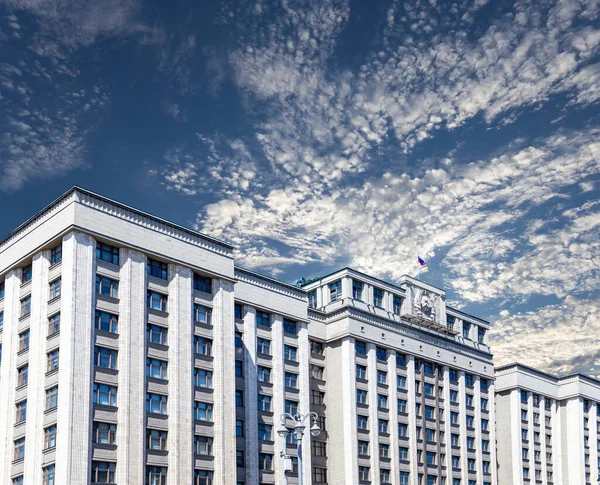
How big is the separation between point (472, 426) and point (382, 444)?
725 inches

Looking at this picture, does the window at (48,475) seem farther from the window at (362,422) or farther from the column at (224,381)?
the window at (362,422)

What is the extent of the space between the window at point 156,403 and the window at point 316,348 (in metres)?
26.9

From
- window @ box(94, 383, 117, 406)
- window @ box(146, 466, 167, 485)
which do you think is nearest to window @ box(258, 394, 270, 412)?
window @ box(146, 466, 167, 485)

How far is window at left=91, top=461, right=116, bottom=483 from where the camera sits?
2432 inches

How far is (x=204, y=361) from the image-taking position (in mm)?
72500

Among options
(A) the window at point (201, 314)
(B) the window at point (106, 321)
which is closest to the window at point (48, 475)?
(B) the window at point (106, 321)

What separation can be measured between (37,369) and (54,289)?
6188 millimetres

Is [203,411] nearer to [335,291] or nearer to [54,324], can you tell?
[54,324]

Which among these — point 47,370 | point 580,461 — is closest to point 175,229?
point 47,370

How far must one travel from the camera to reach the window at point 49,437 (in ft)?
204

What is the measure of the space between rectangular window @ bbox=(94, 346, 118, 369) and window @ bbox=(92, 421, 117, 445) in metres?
4.36

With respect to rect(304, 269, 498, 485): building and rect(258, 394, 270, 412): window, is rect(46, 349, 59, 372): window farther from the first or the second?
rect(304, 269, 498, 485): building

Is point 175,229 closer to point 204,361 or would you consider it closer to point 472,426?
point 204,361

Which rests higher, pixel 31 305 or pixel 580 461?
pixel 31 305
